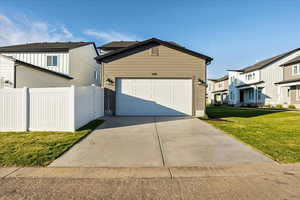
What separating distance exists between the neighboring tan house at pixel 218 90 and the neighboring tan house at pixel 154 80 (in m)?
23.6

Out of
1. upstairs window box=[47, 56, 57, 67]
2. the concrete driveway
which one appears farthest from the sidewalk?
upstairs window box=[47, 56, 57, 67]

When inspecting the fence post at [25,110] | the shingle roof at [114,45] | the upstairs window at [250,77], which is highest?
the shingle roof at [114,45]

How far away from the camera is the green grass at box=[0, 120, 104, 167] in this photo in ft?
11.8

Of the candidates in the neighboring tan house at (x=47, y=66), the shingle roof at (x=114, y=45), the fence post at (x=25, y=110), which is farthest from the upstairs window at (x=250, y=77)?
the fence post at (x=25, y=110)

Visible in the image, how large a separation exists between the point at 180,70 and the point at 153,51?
89.0 inches

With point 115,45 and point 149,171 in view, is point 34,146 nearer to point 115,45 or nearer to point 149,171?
point 149,171

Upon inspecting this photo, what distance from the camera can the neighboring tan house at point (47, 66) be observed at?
9508 millimetres

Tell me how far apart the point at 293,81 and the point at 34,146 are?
2438 cm

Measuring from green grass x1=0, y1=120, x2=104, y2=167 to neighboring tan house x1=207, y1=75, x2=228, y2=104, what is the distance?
102 ft

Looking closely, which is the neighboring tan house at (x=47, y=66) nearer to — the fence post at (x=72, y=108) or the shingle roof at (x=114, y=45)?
the shingle roof at (x=114, y=45)

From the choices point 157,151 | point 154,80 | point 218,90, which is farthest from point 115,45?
point 218,90

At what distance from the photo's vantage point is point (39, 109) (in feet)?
20.3

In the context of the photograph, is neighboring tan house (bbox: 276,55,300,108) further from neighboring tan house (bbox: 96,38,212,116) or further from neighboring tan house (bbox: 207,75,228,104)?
neighboring tan house (bbox: 96,38,212,116)

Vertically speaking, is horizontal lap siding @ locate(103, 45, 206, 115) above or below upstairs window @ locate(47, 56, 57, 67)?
below
